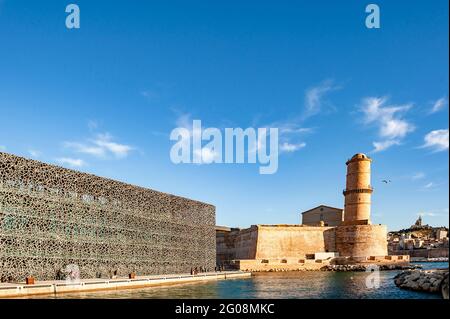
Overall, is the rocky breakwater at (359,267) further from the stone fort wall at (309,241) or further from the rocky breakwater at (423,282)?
the rocky breakwater at (423,282)

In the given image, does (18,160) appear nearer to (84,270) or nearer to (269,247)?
(84,270)

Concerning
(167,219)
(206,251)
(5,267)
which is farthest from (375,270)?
(5,267)

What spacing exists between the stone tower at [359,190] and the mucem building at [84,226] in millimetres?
28830

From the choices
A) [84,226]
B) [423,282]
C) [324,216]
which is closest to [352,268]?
[324,216]

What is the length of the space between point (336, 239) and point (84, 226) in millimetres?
44069

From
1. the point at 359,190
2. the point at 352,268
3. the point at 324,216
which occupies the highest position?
the point at 359,190

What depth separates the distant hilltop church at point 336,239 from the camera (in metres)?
65.6

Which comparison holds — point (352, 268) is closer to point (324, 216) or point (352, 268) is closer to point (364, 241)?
point (364, 241)

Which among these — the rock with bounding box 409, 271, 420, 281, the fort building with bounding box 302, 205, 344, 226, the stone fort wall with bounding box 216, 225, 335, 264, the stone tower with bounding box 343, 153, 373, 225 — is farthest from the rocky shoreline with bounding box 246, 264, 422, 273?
the rock with bounding box 409, 271, 420, 281

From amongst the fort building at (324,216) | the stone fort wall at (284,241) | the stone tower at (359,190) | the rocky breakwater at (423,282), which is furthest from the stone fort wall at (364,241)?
the rocky breakwater at (423,282)

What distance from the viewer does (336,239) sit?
69.7 metres

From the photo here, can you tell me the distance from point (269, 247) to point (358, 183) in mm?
16956

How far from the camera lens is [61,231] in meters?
35.1

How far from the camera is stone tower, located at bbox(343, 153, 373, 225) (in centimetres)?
6856
